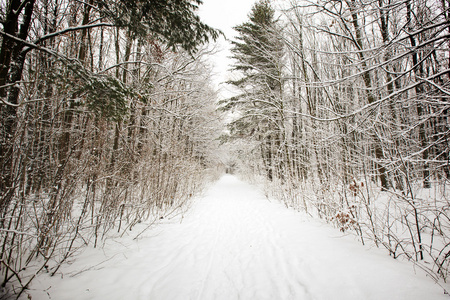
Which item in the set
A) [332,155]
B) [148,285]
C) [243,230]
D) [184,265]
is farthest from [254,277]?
[332,155]

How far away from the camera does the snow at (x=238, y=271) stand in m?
1.82

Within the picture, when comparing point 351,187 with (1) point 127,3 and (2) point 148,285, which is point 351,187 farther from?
(1) point 127,3

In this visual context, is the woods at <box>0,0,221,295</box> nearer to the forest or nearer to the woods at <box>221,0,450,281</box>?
the forest

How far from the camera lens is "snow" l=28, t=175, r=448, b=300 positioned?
1.82 metres

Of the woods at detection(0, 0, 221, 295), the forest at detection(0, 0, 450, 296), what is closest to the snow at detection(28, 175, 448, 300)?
the forest at detection(0, 0, 450, 296)

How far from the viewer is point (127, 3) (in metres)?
2.91

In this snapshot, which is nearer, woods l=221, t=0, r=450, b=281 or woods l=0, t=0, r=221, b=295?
woods l=0, t=0, r=221, b=295

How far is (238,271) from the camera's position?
7.88ft

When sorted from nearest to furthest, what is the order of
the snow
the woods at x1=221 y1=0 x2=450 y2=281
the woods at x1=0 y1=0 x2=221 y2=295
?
the snow < the woods at x1=0 y1=0 x2=221 y2=295 < the woods at x1=221 y1=0 x2=450 y2=281

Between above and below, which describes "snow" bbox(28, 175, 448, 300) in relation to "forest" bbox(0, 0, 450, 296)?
below

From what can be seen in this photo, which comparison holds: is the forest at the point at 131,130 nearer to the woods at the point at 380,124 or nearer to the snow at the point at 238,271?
the woods at the point at 380,124

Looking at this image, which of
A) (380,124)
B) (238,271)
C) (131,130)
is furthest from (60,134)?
(380,124)

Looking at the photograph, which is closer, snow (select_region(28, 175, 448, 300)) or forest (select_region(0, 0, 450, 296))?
snow (select_region(28, 175, 448, 300))

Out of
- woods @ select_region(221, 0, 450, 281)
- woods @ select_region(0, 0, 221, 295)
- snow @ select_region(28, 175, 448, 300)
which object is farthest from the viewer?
woods @ select_region(221, 0, 450, 281)
